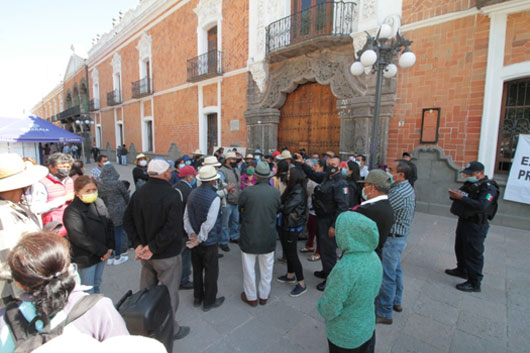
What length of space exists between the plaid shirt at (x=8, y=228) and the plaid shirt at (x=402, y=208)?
314cm

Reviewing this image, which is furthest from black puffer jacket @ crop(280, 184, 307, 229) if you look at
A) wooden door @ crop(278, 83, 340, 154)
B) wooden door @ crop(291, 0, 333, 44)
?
wooden door @ crop(291, 0, 333, 44)

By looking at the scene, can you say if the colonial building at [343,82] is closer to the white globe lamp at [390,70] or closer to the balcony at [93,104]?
the white globe lamp at [390,70]

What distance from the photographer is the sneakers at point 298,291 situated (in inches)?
128

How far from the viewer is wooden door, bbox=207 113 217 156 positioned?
12.8 m

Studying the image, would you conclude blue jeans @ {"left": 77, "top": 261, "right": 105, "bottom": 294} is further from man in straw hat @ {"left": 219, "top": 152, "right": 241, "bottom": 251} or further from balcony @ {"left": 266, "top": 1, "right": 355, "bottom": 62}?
balcony @ {"left": 266, "top": 1, "right": 355, "bottom": 62}

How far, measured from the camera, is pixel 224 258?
4.37 m

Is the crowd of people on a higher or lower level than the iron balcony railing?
lower

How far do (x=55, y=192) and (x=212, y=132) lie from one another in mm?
10026

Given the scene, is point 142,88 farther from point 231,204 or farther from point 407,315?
point 407,315

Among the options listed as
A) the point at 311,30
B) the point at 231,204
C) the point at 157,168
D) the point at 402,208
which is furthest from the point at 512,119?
the point at 157,168

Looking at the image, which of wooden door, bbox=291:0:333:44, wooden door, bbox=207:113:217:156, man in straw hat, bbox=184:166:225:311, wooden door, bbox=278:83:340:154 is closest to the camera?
man in straw hat, bbox=184:166:225:311

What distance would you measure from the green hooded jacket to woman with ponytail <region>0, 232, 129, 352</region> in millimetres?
1248

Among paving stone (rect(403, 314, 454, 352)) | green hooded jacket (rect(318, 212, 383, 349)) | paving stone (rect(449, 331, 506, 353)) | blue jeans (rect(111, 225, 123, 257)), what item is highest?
green hooded jacket (rect(318, 212, 383, 349))

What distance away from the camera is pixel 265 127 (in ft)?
32.9
